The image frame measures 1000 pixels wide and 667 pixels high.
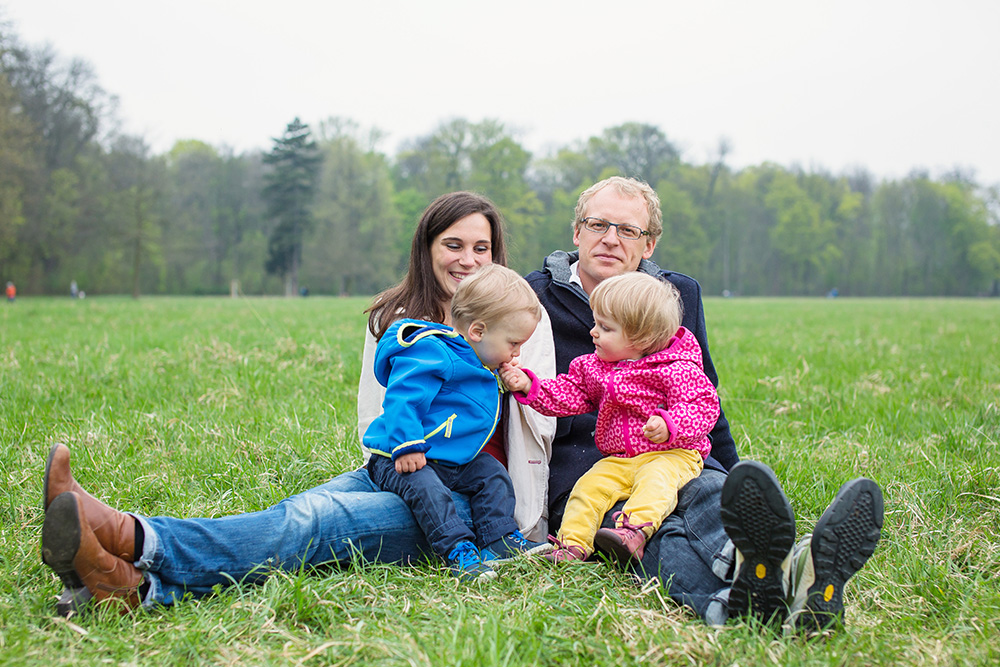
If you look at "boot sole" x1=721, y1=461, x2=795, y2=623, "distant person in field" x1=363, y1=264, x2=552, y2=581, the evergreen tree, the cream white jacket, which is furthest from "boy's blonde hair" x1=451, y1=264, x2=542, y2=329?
the evergreen tree

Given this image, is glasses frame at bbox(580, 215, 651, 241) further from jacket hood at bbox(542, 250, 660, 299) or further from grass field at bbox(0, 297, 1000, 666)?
grass field at bbox(0, 297, 1000, 666)

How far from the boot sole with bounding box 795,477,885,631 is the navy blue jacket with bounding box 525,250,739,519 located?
39.2 inches

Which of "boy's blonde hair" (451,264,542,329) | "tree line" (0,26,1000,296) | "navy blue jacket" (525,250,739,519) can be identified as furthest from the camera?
"tree line" (0,26,1000,296)

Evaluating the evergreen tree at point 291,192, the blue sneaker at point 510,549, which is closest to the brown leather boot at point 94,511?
the blue sneaker at point 510,549

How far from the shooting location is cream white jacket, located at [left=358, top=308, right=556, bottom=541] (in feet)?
10.1

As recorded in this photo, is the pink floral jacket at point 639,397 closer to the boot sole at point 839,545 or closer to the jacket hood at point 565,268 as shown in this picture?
the jacket hood at point 565,268

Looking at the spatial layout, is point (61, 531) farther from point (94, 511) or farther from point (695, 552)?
point (695, 552)

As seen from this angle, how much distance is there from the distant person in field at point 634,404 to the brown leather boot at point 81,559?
5.01ft

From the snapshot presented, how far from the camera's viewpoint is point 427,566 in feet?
9.21

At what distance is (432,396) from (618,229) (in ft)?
4.55

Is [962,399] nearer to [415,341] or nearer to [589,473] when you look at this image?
[589,473]

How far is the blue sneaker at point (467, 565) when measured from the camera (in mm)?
2600

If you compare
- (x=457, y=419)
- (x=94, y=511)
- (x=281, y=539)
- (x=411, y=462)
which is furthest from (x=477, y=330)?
(x=94, y=511)

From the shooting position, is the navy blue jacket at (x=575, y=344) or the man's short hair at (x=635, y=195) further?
the man's short hair at (x=635, y=195)
